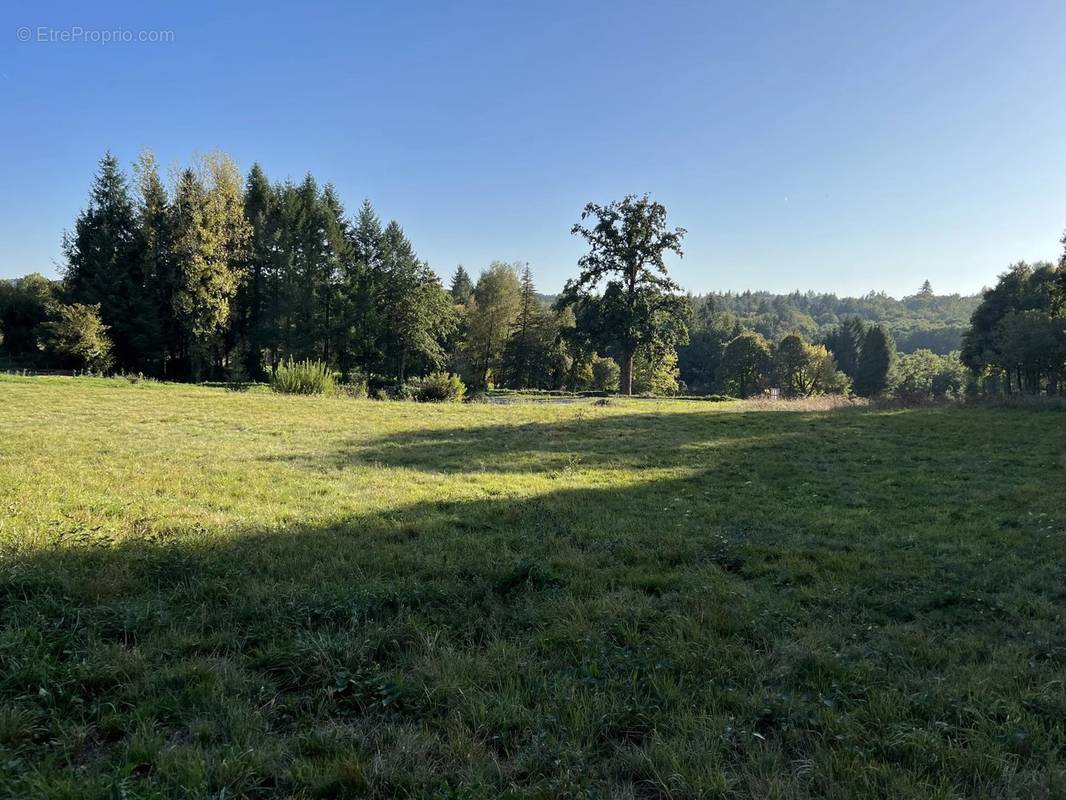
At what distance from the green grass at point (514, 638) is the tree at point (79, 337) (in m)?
31.5

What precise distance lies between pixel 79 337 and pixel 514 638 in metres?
40.2

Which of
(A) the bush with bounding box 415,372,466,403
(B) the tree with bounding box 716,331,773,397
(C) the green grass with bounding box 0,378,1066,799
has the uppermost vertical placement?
(B) the tree with bounding box 716,331,773,397

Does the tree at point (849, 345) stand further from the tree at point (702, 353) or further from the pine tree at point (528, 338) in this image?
the pine tree at point (528, 338)

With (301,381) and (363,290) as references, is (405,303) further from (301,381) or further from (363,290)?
(301,381)

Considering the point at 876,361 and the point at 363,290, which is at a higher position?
the point at 363,290

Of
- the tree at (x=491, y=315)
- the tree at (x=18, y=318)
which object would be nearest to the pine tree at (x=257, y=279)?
the tree at (x=18, y=318)

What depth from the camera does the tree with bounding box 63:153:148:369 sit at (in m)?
38.3

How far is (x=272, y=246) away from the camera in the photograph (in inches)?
1689

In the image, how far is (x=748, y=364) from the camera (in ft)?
262

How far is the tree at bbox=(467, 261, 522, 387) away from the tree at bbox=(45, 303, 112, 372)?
3070 centimetres

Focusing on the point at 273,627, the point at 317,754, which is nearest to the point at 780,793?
the point at 317,754

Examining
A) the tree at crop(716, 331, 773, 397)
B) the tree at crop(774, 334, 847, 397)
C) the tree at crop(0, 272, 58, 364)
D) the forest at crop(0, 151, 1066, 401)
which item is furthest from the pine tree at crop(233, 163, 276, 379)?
the tree at crop(774, 334, 847, 397)

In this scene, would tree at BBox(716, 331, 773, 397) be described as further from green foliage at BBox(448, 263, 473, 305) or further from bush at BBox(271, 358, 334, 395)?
bush at BBox(271, 358, 334, 395)

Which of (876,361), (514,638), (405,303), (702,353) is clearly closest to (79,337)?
(405,303)
